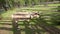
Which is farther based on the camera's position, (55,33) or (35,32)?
(35,32)

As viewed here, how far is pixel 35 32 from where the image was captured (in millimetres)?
2107

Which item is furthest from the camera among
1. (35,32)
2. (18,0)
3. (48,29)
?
(18,0)

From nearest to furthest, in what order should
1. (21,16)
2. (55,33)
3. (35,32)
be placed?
(55,33) → (35,32) → (21,16)

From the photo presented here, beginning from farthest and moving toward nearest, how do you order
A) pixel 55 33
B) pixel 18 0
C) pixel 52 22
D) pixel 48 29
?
pixel 18 0 → pixel 52 22 → pixel 48 29 → pixel 55 33

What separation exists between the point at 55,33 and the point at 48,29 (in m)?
0.16

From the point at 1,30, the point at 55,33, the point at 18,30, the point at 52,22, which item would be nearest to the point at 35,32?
the point at 18,30

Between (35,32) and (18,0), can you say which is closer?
(35,32)

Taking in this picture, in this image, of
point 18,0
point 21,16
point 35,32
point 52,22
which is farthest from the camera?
point 18,0

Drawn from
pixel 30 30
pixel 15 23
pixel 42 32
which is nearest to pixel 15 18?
pixel 15 23

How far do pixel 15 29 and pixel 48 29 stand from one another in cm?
48

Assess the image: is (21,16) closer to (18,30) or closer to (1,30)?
(18,30)

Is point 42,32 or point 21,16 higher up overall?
point 21,16

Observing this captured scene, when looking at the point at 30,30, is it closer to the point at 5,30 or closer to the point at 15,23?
the point at 15,23

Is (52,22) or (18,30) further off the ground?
(18,30)
